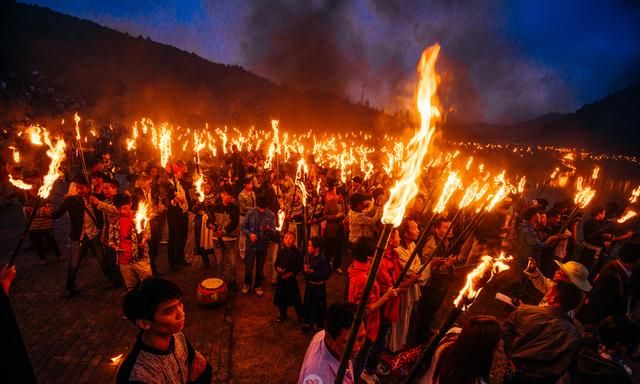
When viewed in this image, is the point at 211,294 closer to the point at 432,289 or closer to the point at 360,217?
the point at 360,217

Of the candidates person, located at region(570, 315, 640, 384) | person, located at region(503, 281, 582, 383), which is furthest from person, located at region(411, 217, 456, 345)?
person, located at region(570, 315, 640, 384)

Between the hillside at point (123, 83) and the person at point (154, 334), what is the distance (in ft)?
115

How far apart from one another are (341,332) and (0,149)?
21.2 m

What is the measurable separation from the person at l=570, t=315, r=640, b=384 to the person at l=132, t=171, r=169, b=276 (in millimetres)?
8078

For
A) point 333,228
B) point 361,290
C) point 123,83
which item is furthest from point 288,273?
point 123,83

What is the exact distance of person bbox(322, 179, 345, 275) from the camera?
8.25 meters

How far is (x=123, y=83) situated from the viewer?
2606 inches

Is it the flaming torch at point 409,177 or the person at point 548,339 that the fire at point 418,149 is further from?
the person at point 548,339

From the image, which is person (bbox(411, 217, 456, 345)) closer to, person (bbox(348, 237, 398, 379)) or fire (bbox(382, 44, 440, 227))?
person (bbox(348, 237, 398, 379))

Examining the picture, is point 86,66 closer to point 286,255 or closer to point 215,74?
point 215,74

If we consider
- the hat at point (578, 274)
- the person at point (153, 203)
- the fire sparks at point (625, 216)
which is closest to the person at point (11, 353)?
the hat at point (578, 274)

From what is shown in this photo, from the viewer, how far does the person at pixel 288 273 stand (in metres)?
6.06

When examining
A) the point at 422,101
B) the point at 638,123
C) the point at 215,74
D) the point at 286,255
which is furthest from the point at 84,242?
the point at 638,123

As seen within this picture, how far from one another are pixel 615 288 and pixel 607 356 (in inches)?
115
